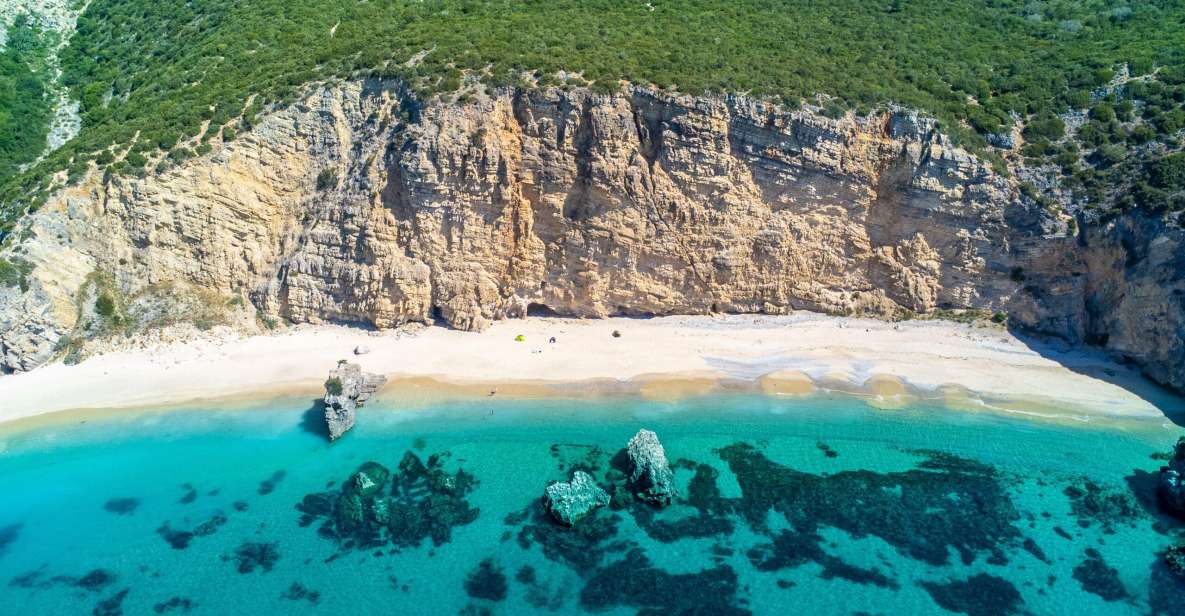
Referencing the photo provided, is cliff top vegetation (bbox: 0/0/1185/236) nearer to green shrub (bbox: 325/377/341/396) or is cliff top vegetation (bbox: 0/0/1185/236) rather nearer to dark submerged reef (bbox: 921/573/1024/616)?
green shrub (bbox: 325/377/341/396)

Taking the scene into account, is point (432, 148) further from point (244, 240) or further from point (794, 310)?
point (794, 310)

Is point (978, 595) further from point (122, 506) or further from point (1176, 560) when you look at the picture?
point (122, 506)

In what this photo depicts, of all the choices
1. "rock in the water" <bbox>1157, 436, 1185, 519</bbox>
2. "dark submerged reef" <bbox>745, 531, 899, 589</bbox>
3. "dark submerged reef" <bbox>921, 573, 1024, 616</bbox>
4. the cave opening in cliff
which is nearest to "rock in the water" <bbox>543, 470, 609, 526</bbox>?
"dark submerged reef" <bbox>745, 531, 899, 589</bbox>

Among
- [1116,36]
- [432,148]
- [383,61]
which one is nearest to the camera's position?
[432,148]

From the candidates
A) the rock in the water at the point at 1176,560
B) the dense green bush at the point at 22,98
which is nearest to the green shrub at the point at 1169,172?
the rock in the water at the point at 1176,560

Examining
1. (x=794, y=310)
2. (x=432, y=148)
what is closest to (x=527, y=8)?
(x=432, y=148)

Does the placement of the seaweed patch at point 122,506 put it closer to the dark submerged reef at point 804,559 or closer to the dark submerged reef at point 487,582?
the dark submerged reef at point 487,582
